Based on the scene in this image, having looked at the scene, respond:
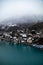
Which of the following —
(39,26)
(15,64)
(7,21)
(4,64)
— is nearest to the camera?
(4,64)

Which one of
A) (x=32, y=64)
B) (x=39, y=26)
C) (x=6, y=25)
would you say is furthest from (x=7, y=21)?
(x=32, y=64)

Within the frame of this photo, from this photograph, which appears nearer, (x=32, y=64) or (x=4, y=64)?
(x=4, y=64)

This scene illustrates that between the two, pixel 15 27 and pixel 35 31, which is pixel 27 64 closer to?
pixel 35 31

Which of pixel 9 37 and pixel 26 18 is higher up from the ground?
pixel 26 18

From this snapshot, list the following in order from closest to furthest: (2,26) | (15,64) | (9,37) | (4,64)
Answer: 1. (4,64)
2. (15,64)
3. (9,37)
4. (2,26)

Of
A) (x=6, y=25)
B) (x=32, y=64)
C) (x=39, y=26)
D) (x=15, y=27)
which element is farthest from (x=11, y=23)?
(x=32, y=64)

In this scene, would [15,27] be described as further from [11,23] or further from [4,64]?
[4,64]

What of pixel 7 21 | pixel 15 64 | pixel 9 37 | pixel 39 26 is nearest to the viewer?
pixel 15 64

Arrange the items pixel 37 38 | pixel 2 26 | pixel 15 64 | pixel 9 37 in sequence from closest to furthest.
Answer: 1. pixel 15 64
2. pixel 37 38
3. pixel 9 37
4. pixel 2 26

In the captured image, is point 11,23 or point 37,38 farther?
point 11,23
